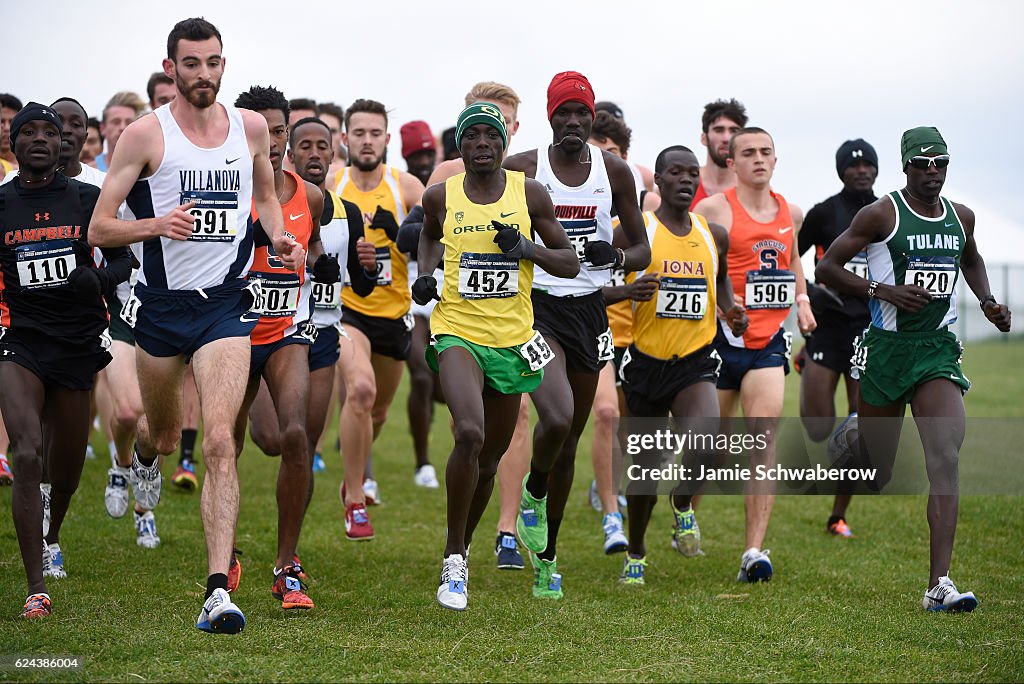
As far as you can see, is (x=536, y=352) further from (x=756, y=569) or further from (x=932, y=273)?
(x=932, y=273)

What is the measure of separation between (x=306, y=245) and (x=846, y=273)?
3.45 meters

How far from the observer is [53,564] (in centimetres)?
782

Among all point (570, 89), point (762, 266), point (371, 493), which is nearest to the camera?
point (570, 89)

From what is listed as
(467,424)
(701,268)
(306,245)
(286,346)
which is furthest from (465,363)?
(701,268)

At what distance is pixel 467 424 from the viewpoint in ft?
22.1

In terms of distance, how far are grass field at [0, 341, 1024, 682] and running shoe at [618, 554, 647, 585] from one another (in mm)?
145

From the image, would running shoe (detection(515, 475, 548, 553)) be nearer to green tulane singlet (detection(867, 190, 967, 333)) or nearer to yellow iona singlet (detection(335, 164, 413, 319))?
green tulane singlet (detection(867, 190, 967, 333))

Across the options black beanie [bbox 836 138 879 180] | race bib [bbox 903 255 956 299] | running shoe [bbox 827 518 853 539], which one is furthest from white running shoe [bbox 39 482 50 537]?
black beanie [bbox 836 138 879 180]

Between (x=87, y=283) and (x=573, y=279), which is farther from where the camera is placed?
(x=573, y=279)

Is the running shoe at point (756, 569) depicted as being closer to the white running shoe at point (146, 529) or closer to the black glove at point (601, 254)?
the black glove at point (601, 254)

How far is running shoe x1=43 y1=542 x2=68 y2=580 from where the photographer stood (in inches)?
305

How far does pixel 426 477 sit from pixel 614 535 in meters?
3.68

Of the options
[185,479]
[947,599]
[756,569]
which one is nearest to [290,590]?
[756,569]

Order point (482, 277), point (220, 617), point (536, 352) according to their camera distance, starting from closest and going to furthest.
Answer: point (220, 617) → point (482, 277) → point (536, 352)
